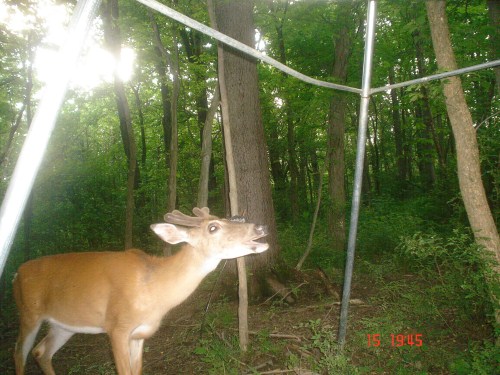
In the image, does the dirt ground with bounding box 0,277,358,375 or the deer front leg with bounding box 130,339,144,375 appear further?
the dirt ground with bounding box 0,277,358,375

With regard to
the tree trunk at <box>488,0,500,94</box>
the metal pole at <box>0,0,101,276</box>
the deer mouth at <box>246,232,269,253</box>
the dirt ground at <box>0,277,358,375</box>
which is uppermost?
the tree trunk at <box>488,0,500,94</box>

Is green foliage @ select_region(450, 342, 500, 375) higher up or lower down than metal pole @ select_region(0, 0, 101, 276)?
lower down

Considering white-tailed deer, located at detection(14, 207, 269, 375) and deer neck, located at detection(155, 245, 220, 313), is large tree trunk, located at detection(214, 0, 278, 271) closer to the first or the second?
white-tailed deer, located at detection(14, 207, 269, 375)

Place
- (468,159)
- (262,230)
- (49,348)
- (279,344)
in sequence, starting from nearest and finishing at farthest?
(262,230) → (468,159) → (279,344) → (49,348)

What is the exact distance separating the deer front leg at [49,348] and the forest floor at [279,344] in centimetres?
32

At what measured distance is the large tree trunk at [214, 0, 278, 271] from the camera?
6.31 metres

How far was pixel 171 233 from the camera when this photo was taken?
3.76 meters

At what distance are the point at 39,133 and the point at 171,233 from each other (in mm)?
2678

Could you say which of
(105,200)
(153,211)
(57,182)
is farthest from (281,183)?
(57,182)

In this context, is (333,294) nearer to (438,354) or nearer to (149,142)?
(438,354)

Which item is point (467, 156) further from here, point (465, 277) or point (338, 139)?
point (338, 139)
